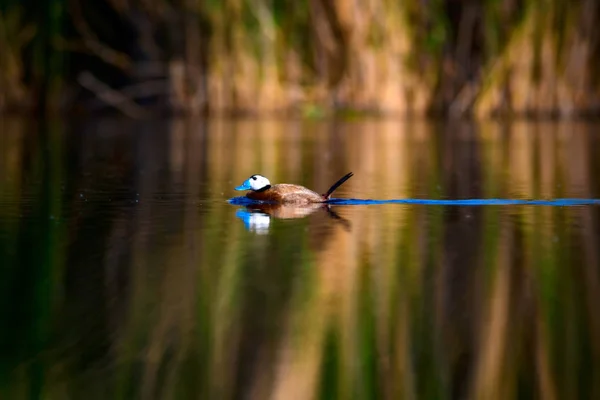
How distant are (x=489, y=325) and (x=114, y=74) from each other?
55.0 feet

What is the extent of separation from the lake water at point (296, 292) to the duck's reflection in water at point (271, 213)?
0.03 m

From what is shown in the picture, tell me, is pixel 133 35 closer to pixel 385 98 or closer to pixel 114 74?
pixel 114 74

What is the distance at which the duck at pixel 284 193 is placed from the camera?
23.6ft

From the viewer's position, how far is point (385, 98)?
17.5 m

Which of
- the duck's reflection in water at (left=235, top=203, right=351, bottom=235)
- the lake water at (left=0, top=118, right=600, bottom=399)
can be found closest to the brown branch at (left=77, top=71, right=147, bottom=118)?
the lake water at (left=0, top=118, right=600, bottom=399)

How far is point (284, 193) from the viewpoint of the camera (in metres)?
7.19

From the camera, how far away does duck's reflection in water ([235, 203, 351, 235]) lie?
20.1ft

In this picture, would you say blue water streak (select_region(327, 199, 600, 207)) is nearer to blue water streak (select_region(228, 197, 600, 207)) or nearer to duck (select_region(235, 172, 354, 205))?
blue water streak (select_region(228, 197, 600, 207))

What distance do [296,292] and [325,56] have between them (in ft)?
45.6

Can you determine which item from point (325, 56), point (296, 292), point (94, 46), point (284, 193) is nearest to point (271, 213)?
point (284, 193)

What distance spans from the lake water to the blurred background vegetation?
8.10 metres

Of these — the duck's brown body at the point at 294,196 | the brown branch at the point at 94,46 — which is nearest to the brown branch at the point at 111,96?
the brown branch at the point at 94,46

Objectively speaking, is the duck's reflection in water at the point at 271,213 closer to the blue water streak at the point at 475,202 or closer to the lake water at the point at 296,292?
the lake water at the point at 296,292

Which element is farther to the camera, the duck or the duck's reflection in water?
the duck
